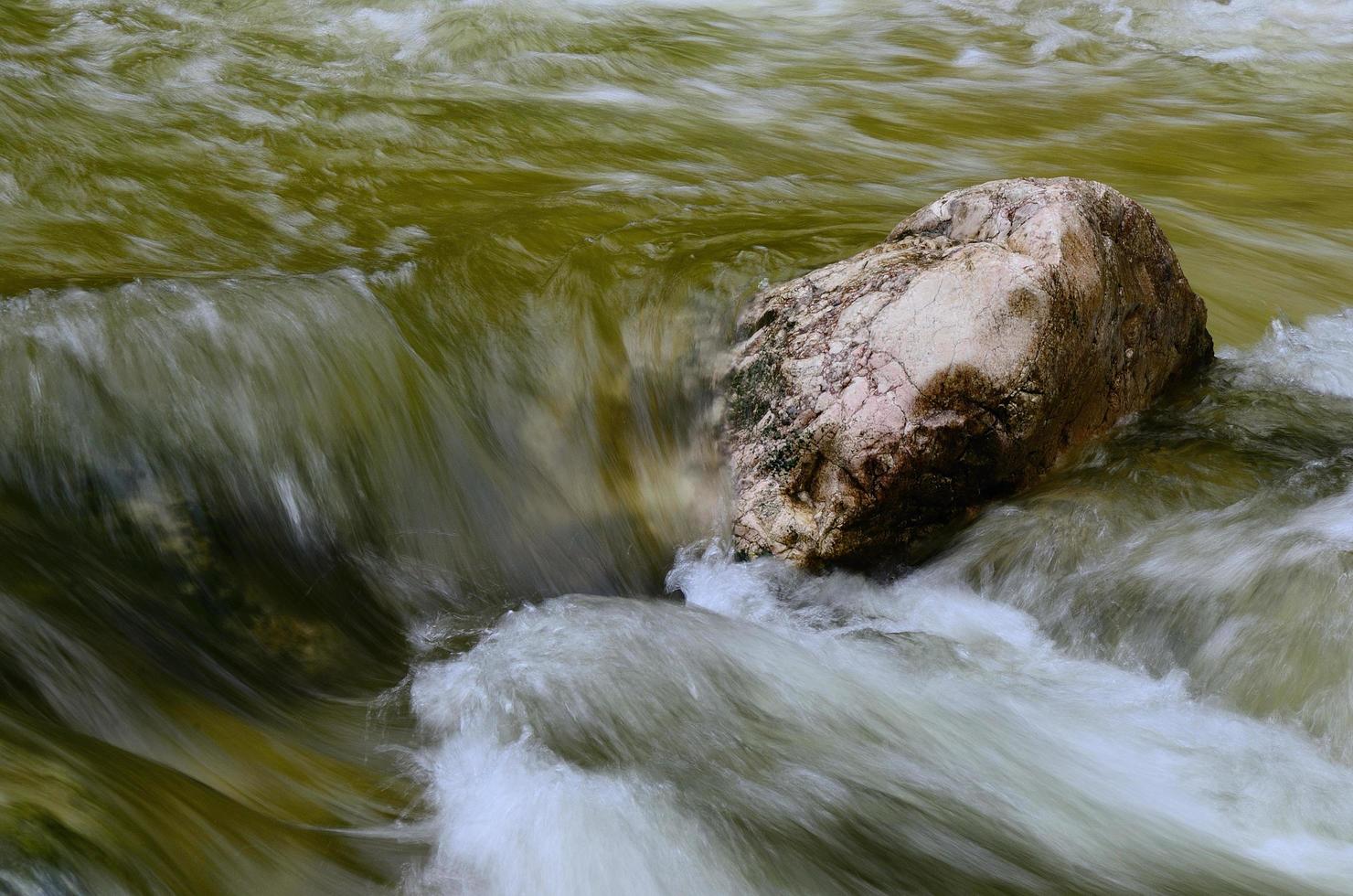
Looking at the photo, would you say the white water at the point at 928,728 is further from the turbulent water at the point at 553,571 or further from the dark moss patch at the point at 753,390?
the dark moss patch at the point at 753,390

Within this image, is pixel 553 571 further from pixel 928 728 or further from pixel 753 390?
pixel 928 728

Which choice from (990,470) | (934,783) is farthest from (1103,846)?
(990,470)

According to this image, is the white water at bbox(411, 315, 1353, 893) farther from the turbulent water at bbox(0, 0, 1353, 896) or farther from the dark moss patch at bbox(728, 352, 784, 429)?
the dark moss patch at bbox(728, 352, 784, 429)

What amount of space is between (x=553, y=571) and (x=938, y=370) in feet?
4.35

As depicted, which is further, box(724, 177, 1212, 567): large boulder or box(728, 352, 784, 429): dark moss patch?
box(728, 352, 784, 429): dark moss patch

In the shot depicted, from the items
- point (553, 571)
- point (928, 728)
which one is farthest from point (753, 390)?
point (928, 728)

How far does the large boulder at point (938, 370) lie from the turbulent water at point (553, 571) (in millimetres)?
151

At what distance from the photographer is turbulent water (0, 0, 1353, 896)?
2705mm

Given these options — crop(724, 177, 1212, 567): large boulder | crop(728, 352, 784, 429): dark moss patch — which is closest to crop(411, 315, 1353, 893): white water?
crop(724, 177, 1212, 567): large boulder

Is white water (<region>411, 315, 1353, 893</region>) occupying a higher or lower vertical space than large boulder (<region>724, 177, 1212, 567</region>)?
lower

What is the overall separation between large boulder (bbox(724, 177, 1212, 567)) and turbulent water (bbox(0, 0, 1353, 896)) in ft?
0.49

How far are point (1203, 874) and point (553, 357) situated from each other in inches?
100

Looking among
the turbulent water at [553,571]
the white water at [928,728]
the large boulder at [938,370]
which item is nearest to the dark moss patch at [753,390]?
the large boulder at [938,370]

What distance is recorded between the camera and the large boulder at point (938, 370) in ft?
12.5
